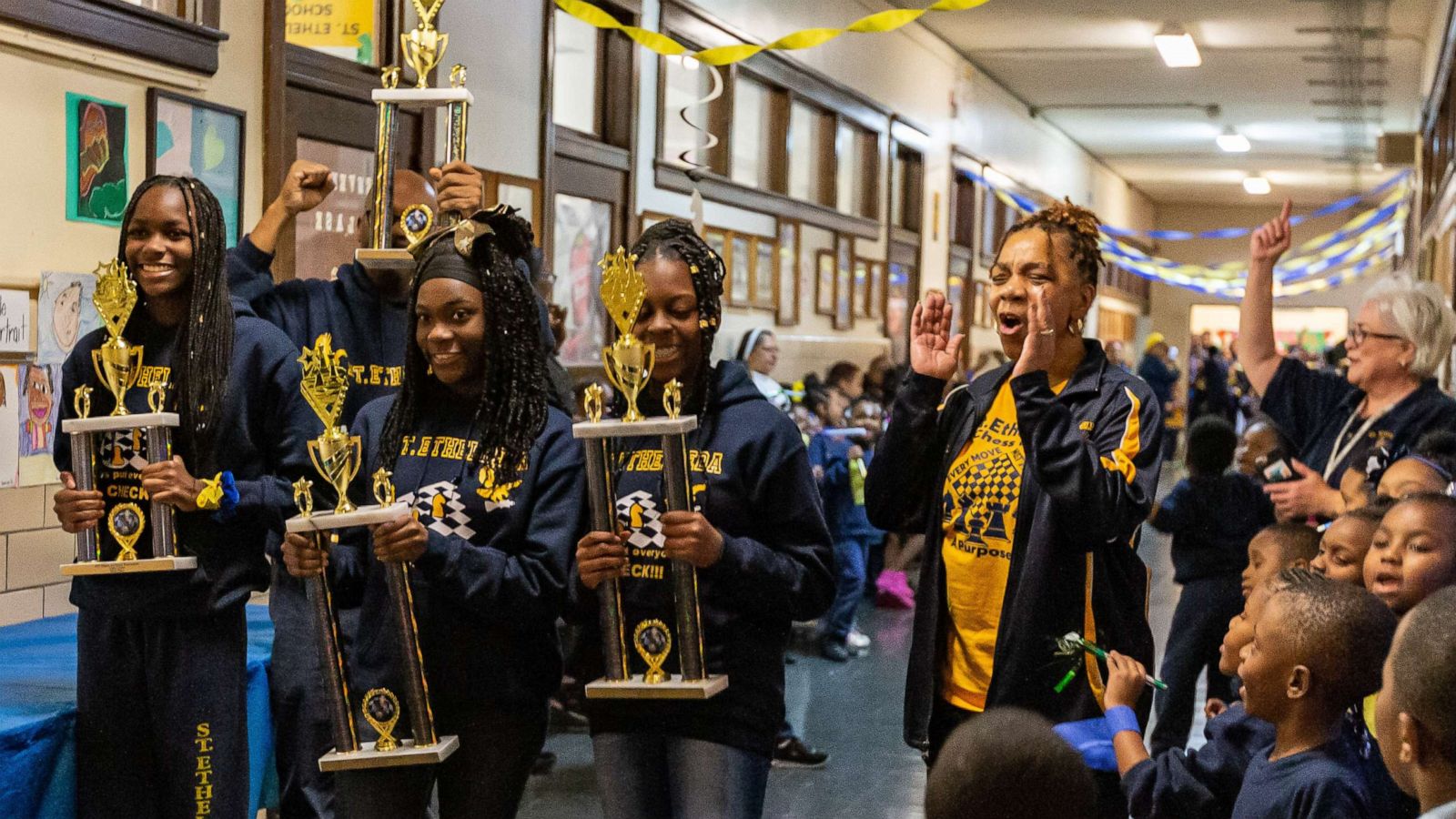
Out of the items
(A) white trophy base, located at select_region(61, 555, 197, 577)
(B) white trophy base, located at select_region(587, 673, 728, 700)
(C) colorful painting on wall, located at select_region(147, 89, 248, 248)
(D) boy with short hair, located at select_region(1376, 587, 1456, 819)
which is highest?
(C) colorful painting on wall, located at select_region(147, 89, 248, 248)

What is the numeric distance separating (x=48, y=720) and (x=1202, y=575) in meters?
3.71

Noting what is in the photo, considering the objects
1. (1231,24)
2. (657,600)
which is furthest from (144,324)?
(1231,24)

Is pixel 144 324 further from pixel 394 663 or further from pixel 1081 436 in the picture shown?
pixel 1081 436

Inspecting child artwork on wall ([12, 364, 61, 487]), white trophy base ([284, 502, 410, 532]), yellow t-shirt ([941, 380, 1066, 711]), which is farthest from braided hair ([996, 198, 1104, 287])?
child artwork on wall ([12, 364, 61, 487])

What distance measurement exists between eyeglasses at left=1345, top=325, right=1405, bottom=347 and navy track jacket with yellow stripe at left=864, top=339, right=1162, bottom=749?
1.57m

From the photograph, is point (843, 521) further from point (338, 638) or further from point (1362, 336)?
point (338, 638)

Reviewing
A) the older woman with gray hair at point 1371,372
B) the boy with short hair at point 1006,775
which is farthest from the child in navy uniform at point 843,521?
the boy with short hair at point 1006,775

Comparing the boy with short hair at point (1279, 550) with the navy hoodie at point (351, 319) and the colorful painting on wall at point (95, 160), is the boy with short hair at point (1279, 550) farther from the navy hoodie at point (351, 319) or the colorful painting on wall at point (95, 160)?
the colorful painting on wall at point (95, 160)

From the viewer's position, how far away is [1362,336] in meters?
4.14

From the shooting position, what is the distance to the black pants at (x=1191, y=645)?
529 centimetres

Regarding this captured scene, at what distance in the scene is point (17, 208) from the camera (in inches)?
172

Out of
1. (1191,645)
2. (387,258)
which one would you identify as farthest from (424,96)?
(1191,645)

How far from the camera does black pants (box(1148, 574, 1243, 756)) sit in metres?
5.29

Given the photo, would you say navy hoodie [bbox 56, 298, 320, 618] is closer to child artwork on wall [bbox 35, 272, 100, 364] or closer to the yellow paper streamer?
child artwork on wall [bbox 35, 272, 100, 364]
